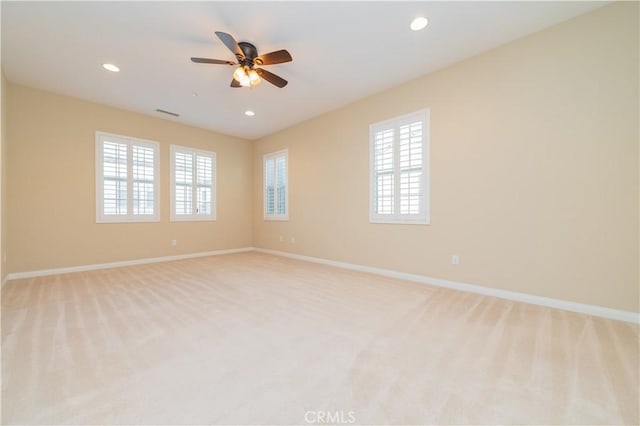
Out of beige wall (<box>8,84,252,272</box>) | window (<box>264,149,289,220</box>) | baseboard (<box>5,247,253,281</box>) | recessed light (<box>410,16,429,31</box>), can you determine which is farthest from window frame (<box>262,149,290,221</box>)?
recessed light (<box>410,16,429,31</box>)

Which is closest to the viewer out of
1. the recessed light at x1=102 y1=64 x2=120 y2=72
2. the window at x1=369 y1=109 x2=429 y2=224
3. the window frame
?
the recessed light at x1=102 y1=64 x2=120 y2=72

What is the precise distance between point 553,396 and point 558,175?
231 centimetres

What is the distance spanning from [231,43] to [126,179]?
A: 405cm

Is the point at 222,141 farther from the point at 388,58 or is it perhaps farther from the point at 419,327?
the point at 419,327

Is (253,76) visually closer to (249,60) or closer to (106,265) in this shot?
(249,60)

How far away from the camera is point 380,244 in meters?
4.25

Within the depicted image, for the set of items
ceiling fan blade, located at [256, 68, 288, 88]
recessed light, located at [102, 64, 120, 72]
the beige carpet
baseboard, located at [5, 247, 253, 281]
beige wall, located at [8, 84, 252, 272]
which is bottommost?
the beige carpet

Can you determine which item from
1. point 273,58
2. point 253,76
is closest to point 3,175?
point 253,76

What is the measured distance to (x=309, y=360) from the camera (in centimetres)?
178

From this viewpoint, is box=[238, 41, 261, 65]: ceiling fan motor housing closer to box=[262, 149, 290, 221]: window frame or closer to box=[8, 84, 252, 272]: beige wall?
box=[262, 149, 290, 221]: window frame

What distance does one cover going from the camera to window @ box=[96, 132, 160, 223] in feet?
15.5

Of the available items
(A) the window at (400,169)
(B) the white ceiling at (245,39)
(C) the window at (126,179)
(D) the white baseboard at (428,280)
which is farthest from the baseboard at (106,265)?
(A) the window at (400,169)

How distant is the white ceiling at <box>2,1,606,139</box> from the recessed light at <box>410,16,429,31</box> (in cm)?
6

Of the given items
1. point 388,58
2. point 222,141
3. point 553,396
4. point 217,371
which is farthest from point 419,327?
point 222,141
